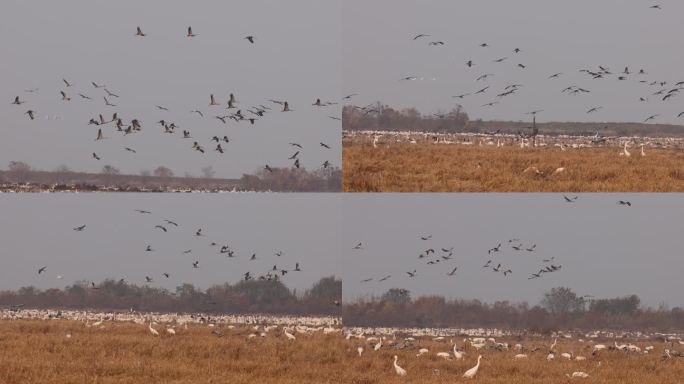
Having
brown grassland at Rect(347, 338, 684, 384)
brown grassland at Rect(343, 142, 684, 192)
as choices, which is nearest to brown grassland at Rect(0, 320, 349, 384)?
brown grassland at Rect(347, 338, 684, 384)

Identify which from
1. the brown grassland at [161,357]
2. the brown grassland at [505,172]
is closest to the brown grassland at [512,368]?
the brown grassland at [161,357]

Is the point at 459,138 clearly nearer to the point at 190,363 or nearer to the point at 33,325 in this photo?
the point at 33,325

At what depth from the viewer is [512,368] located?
29.8 metres

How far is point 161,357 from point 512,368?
8973 millimetres

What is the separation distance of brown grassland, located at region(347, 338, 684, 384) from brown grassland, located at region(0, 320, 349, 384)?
96cm

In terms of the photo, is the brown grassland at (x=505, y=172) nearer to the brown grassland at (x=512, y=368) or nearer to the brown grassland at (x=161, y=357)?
the brown grassland at (x=161, y=357)

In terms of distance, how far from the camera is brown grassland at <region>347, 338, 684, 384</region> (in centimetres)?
2738

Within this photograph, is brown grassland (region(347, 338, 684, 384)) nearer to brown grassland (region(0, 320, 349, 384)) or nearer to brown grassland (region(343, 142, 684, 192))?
brown grassland (region(0, 320, 349, 384))

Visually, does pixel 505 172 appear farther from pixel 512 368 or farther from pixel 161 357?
pixel 161 357

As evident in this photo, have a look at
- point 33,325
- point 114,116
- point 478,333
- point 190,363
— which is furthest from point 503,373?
point 478,333

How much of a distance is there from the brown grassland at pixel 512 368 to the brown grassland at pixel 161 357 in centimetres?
96

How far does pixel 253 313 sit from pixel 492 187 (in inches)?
943

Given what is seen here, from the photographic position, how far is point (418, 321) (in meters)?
59.0

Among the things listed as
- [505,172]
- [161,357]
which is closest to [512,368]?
[161,357]
